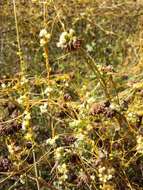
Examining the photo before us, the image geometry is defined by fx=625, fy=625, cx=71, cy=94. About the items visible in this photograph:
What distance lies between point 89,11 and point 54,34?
395mm

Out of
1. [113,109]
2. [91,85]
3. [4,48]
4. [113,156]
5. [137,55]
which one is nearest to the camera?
[113,109]

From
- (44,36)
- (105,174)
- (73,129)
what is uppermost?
(44,36)

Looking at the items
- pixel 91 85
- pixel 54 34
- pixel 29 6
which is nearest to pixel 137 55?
pixel 91 85

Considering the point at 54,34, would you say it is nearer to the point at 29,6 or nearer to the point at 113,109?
the point at 29,6

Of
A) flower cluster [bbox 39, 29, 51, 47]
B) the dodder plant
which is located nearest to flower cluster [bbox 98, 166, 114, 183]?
the dodder plant

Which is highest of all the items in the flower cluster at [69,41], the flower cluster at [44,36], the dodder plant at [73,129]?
the flower cluster at [69,41]

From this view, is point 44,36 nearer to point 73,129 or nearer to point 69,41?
point 69,41

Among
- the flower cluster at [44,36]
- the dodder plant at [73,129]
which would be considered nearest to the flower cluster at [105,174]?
the dodder plant at [73,129]

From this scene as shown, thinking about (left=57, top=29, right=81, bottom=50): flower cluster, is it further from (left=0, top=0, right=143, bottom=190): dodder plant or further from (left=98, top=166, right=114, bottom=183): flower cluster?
(left=98, top=166, right=114, bottom=183): flower cluster

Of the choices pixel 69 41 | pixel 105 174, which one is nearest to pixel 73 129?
pixel 105 174

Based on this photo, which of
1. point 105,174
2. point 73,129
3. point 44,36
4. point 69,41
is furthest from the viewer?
point 73,129

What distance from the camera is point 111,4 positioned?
18.5 ft

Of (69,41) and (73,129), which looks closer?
(69,41)

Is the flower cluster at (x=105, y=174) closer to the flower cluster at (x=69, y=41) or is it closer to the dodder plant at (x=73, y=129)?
the dodder plant at (x=73, y=129)
